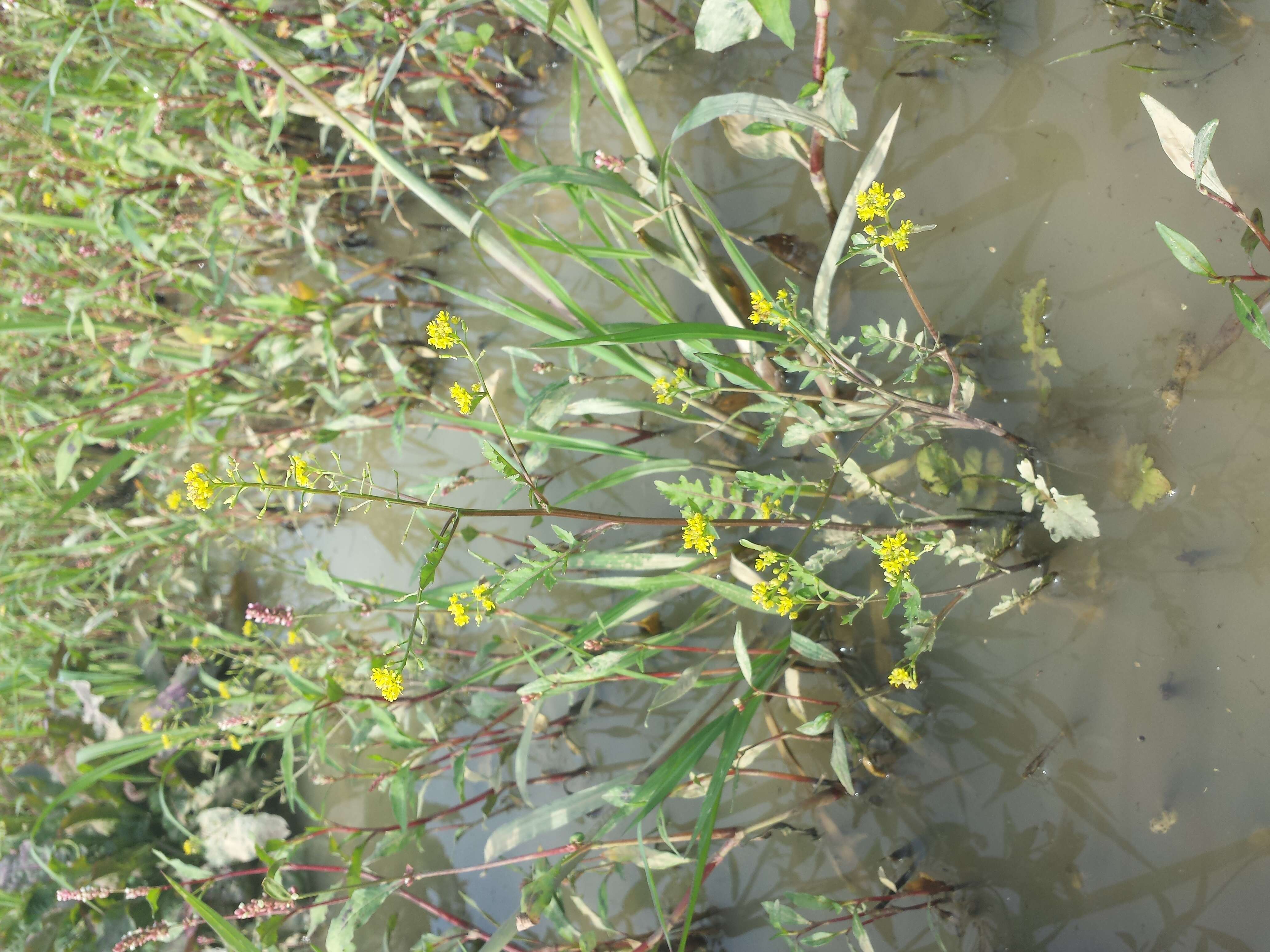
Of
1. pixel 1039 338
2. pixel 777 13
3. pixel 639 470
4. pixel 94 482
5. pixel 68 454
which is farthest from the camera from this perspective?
pixel 68 454

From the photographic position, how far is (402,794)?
51.8 inches

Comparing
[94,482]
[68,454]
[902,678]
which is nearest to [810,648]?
[902,678]

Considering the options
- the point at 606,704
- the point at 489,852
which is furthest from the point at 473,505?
the point at 489,852

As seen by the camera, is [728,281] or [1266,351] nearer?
[1266,351]

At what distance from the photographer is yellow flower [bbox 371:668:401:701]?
85 centimetres

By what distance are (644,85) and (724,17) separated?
0.71 m

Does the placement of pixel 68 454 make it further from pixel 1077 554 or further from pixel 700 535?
pixel 1077 554

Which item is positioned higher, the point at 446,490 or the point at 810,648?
the point at 446,490

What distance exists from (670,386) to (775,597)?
11.3 inches

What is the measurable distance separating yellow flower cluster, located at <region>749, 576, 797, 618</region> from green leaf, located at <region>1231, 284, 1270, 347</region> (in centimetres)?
53

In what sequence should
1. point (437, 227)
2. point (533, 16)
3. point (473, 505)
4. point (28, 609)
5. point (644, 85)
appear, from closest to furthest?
point (533, 16) < point (644, 85) < point (473, 505) < point (437, 227) < point (28, 609)

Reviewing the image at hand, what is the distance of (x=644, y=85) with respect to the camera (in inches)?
60.3

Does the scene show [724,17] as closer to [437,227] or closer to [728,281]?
[728,281]

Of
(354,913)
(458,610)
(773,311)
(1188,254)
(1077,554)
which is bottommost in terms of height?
(354,913)
